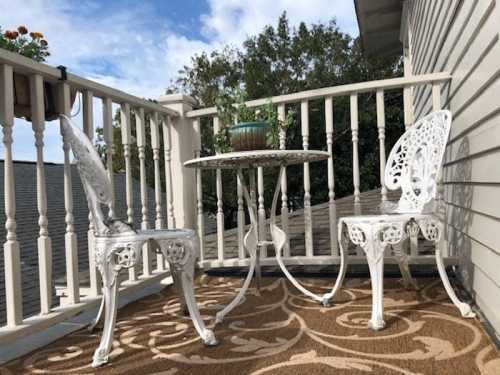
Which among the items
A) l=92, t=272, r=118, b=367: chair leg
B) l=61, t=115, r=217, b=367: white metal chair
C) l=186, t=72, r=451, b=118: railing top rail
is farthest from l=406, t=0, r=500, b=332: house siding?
l=92, t=272, r=118, b=367: chair leg

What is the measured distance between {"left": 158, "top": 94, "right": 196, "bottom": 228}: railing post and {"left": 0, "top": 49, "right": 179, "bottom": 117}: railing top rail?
0.15 m

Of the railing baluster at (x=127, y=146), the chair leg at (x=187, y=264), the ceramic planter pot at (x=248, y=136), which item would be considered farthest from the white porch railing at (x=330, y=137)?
the chair leg at (x=187, y=264)

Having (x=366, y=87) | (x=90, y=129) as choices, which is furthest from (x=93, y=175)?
(x=366, y=87)

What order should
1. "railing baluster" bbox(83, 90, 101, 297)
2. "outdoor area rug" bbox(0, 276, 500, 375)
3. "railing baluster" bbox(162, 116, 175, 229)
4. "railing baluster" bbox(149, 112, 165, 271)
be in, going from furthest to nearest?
"railing baluster" bbox(162, 116, 175, 229)
"railing baluster" bbox(149, 112, 165, 271)
"railing baluster" bbox(83, 90, 101, 297)
"outdoor area rug" bbox(0, 276, 500, 375)

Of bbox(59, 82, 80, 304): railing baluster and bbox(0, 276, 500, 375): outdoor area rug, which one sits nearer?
bbox(0, 276, 500, 375): outdoor area rug

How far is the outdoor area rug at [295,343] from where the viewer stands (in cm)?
130

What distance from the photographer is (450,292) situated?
5.73 feet

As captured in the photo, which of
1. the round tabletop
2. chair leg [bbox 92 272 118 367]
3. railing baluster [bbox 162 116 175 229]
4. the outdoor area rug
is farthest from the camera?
railing baluster [bbox 162 116 175 229]

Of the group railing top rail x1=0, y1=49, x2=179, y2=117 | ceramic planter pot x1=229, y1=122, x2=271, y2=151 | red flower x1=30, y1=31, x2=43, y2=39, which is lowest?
ceramic planter pot x1=229, y1=122, x2=271, y2=151

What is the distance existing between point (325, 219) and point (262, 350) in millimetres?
3197

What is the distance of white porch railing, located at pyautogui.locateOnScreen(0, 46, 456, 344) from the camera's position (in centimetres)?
158

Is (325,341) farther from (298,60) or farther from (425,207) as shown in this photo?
(298,60)

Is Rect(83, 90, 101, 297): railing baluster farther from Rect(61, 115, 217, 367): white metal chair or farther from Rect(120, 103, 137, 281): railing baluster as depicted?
Rect(61, 115, 217, 367): white metal chair

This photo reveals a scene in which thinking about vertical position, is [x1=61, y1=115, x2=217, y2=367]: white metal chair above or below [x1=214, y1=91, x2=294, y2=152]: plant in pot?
below
